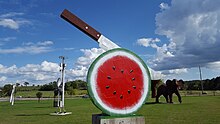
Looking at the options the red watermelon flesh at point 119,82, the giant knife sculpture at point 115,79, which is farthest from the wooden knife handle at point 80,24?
the red watermelon flesh at point 119,82

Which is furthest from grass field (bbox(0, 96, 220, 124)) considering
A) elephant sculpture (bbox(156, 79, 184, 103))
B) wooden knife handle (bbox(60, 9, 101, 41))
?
wooden knife handle (bbox(60, 9, 101, 41))

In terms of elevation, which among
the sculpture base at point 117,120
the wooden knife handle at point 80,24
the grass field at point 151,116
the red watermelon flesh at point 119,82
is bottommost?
the grass field at point 151,116

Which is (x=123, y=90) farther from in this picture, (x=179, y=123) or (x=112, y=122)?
(x=179, y=123)

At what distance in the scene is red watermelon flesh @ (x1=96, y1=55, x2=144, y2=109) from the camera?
462 cm

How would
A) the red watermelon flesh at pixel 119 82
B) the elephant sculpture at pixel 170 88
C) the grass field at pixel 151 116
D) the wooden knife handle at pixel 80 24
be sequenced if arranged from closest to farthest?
the red watermelon flesh at pixel 119 82 < the wooden knife handle at pixel 80 24 < the grass field at pixel 151 116 < the elephant sculpture at pixel 170 88

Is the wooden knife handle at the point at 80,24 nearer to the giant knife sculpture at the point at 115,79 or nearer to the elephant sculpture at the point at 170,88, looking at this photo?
the giant knife sculpture at the point at 115,79

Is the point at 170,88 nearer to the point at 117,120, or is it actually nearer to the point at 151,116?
the point at 151,116

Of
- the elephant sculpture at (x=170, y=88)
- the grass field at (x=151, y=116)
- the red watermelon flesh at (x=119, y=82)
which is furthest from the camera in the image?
the elephant sculpture at (x=170, y=88)

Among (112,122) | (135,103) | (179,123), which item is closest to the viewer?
(112,122)

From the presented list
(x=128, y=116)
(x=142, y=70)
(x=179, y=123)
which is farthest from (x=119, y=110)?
(x=179, y=123)

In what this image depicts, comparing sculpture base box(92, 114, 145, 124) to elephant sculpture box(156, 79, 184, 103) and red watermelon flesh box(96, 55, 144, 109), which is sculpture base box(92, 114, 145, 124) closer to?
red watermelon flesh box(96, 55, 144, 109)

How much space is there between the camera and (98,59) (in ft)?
15.3

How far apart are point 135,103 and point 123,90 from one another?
0.36 metres

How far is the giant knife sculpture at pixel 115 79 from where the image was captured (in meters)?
4.58
